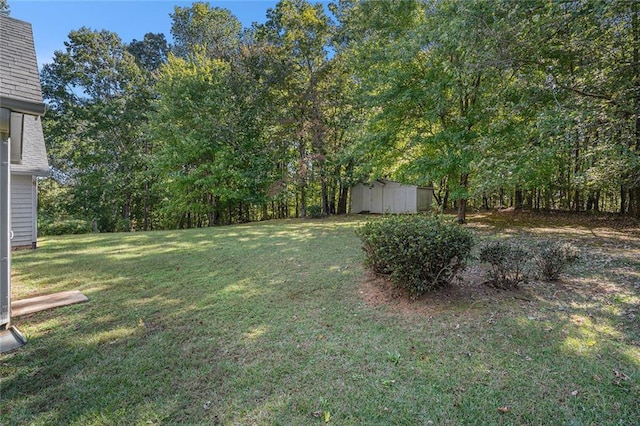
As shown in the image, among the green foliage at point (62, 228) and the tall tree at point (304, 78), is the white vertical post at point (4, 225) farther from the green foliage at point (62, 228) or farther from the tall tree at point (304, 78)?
the tall tree at point (304, 78)

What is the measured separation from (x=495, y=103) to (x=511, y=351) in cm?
650

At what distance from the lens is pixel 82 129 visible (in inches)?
783

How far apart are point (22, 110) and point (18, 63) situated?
1.48m

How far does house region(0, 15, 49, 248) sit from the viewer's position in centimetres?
357

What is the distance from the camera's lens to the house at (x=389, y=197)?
19.5 metres

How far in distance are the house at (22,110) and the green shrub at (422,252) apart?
15.6 ft

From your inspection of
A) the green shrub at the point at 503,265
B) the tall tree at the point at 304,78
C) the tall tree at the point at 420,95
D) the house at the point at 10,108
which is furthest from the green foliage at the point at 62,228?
the green shrub at the point at 503,265

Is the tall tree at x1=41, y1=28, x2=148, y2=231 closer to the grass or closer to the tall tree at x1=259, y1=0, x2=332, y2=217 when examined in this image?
the tall tree at x1=259, y1=0, x2=332, y2=217

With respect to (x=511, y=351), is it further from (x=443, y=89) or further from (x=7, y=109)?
(x=443, y=89)

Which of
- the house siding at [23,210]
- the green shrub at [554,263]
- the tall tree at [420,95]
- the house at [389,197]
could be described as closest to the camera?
the green shrub at [554,263]

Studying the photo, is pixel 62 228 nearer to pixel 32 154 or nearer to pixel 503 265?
pixel 32 154

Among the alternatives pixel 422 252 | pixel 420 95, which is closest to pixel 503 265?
pixel 422 252

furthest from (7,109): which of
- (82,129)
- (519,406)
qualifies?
(82,129)

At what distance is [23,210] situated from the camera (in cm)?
873
